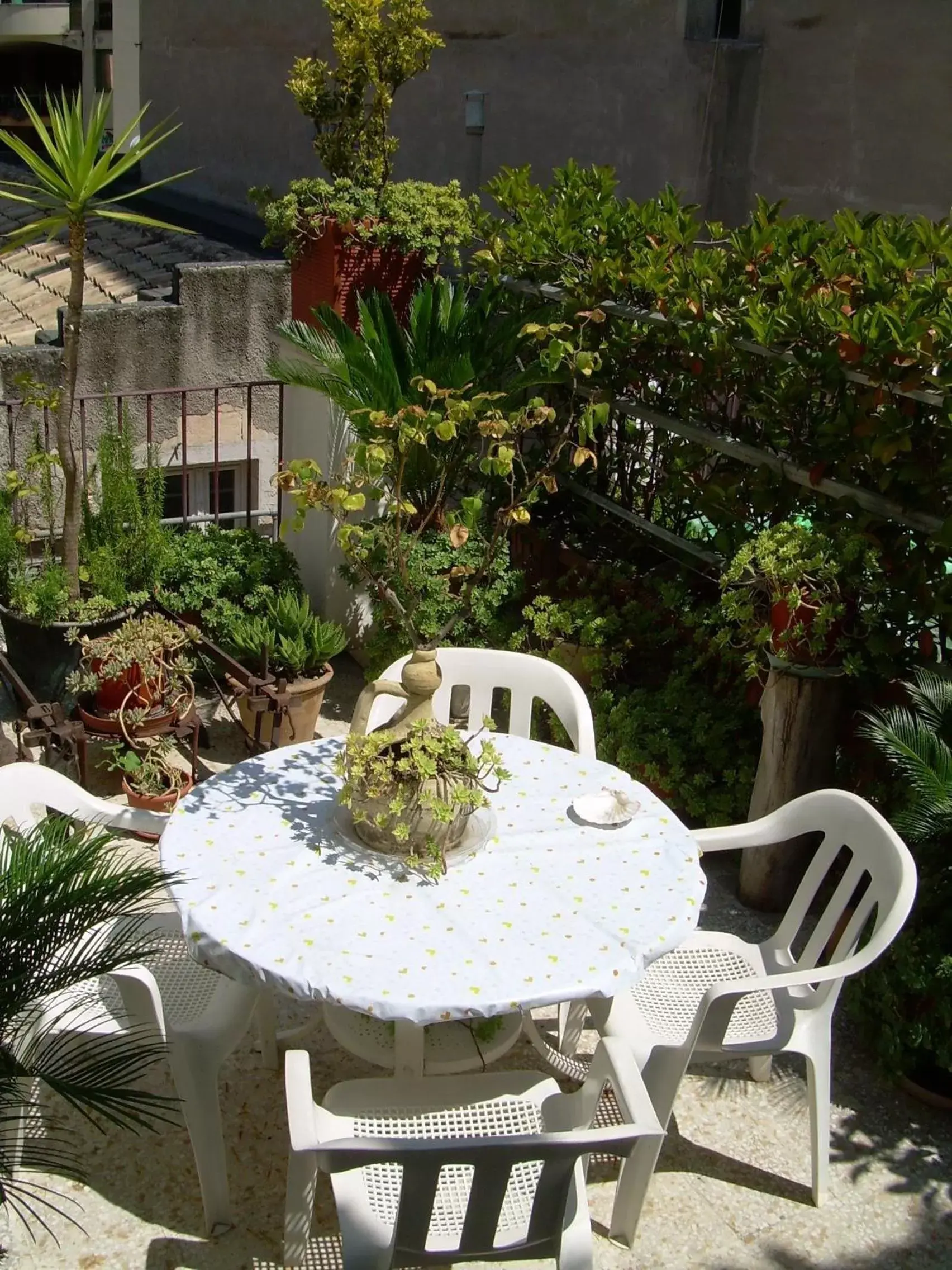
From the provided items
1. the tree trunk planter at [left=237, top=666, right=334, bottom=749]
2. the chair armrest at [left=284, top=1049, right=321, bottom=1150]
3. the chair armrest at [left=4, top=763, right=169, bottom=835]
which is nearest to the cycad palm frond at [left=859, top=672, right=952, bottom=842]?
the chair armrest at [left=284, top=1049, right=321, bottom=1150]

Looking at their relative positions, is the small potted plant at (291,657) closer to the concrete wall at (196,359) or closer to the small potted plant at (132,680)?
the small potted plant at (132,680)

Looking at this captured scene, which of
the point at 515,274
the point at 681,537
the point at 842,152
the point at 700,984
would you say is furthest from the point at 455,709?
the point at 842,152

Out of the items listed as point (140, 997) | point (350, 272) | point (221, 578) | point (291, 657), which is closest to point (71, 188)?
point (350, 272)

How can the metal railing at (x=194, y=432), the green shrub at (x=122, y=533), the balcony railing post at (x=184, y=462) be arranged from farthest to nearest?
1. the metal railing at (x=194, y=432)
2. the balcony railing post at (x=184, y=462)
3. the green shrub at (x=122, y=533)

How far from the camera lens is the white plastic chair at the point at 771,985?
3090 mm

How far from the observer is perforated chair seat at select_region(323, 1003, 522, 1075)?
3.33 meters

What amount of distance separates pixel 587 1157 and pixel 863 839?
1.12 m

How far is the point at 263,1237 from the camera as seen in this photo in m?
3.10

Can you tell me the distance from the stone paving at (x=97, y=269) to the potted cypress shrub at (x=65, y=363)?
3501mm

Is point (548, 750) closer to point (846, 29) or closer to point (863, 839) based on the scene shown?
point (863, 839)

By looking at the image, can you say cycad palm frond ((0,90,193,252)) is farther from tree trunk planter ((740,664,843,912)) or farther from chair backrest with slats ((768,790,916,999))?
chair backrest with slats ((768,790,916,999))

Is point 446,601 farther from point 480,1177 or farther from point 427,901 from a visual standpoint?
point 480,1177

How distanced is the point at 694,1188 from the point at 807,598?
1.86 meters

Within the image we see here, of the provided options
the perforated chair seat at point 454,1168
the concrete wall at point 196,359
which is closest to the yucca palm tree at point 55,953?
the perforated chair seat at point 454,1168
